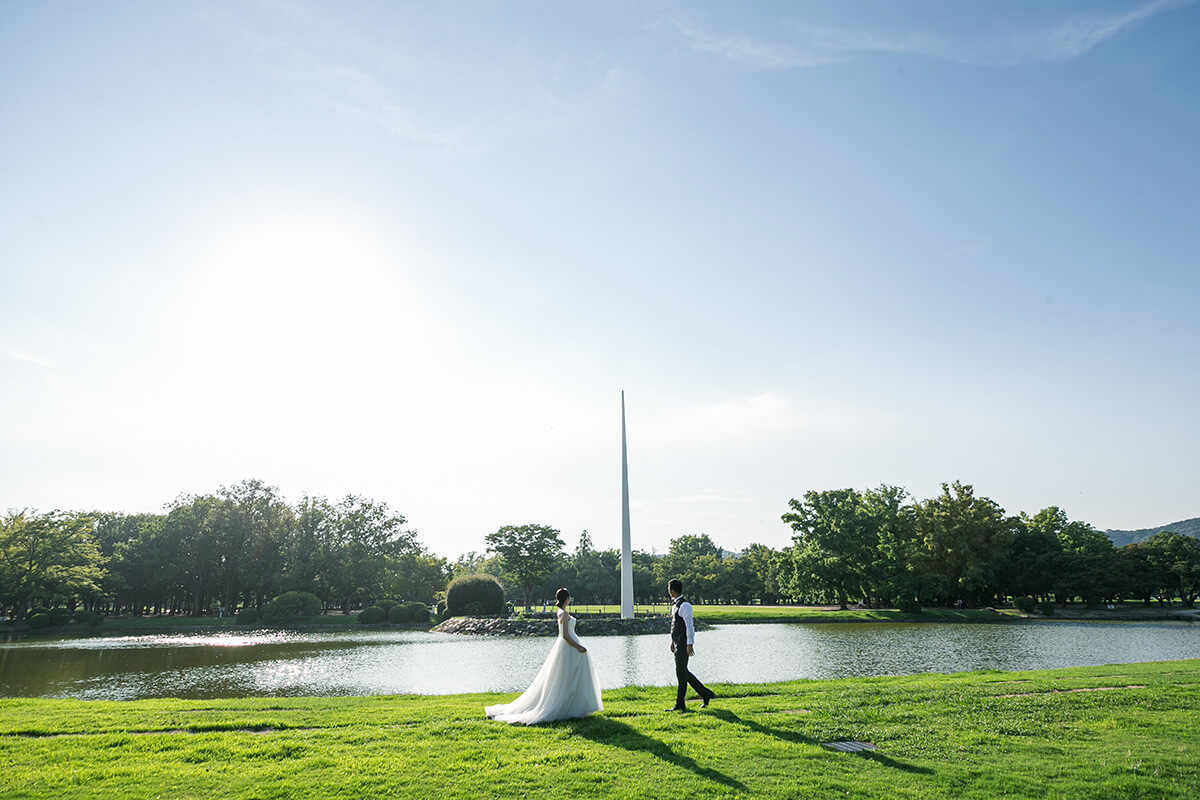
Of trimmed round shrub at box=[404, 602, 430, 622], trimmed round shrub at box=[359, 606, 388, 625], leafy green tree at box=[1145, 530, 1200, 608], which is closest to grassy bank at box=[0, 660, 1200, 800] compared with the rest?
trimmed round shrub at box=[359, 606, 388, 625]

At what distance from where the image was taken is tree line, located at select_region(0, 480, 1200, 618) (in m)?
59.7

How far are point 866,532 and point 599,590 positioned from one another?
44454 millimetres

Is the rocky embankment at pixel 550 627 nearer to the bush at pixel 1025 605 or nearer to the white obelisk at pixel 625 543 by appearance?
the white obelisk at pixel 625 543

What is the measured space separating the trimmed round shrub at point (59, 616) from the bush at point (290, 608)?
13549 mm

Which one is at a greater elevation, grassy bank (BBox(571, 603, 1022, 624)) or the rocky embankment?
the rocky embankment

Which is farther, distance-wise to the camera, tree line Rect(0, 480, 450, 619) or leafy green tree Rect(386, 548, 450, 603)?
leafy green tree Rect(386, 548, 450, 603)

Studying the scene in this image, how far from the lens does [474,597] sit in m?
52.5

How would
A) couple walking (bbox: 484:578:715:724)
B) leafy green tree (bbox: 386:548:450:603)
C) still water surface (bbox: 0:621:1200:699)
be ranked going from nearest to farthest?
couple walking (bbox: 484:578:715:724) → still water surface (bbox: 0:621:1200:699) → leafy green tree (bbox: 386:548:450:603)

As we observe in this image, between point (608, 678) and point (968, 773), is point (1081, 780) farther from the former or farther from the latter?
point (608, 678)

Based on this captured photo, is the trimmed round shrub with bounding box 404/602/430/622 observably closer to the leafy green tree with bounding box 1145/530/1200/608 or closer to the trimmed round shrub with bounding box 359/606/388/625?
the trimmed round shrub with bounding box 359/606/388/625

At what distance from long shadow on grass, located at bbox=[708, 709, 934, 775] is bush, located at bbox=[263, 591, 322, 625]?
52.4 m

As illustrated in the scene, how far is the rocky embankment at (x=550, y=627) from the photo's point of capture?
43531mm

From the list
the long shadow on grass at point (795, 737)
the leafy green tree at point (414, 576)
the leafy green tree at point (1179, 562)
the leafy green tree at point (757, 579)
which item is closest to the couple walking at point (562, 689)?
the long shadow on grass at point (795, 737)

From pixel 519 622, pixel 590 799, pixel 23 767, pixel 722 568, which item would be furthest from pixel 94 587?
pixel 722 568
